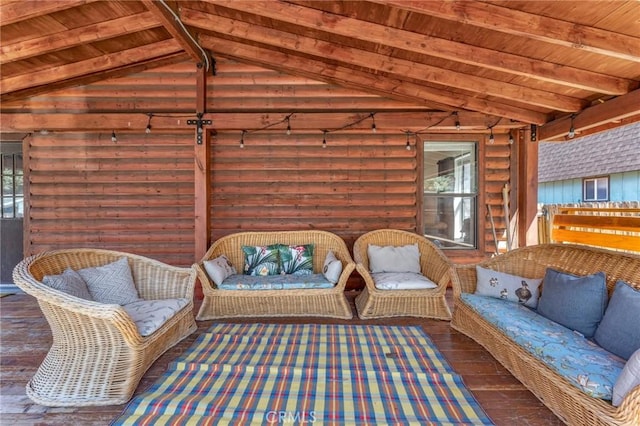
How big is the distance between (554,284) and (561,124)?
2.23 meters

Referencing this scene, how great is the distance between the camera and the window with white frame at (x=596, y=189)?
25.0 feet

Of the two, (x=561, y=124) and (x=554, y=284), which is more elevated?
(x=561, y=124)

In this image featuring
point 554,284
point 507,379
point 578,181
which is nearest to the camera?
point 507,379

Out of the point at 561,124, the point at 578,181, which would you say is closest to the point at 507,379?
the point at 561,124

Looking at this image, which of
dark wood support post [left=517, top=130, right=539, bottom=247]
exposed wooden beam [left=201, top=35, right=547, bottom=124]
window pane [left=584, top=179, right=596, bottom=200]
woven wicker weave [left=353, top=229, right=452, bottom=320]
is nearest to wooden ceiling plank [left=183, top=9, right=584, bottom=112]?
exposed wooden beam [left=201, top=35, right=547, bottom=124]

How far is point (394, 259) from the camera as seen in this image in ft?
12.6

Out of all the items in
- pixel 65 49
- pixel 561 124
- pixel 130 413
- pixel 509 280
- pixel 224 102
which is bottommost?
pixel 130 413

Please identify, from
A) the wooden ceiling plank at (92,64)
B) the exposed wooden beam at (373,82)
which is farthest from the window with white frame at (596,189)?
the wooden ceiling plank at (92,64)

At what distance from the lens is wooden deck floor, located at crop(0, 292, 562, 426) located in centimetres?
189

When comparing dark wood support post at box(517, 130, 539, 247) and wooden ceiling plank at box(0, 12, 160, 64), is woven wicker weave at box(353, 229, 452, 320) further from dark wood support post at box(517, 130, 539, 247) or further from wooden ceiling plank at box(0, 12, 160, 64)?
wooden ceiling plank at box(0, 12, 160, 64)

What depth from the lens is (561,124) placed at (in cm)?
366

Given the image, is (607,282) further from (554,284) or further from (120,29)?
(120,29)

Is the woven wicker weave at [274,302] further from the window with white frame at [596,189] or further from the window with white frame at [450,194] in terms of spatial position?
the window with white frame at [596,189]

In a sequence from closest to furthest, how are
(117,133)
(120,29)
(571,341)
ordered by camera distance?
(571,341), (120,29), (117,133)
